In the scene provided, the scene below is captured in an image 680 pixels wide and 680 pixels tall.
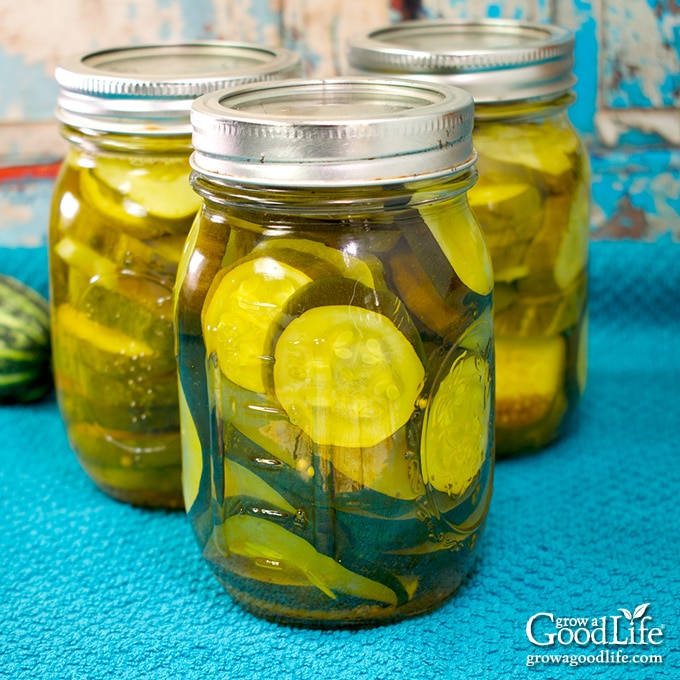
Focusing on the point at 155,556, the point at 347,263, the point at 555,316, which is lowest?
the point at 155,556

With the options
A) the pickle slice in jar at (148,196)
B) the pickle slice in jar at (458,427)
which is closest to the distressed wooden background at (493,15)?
the pickle slice in jar at (148,196)

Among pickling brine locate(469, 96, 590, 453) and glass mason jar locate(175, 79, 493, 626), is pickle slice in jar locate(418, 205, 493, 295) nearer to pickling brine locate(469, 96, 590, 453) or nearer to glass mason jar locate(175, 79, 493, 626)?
glass mason jar locate(175, 79, 493, 626)

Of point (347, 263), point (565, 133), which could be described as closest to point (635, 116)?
point (565, 133)

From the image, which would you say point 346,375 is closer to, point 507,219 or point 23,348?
point 507,219

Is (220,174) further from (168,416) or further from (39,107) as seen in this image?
(39,107)

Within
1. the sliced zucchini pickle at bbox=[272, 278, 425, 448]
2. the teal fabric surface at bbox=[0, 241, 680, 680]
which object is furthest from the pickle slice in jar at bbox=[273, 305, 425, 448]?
the teal fabric surface at bbox=[0, 241, 680, 680]

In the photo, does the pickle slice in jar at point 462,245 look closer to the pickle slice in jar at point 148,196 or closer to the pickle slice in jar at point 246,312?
the pickle slice in jar at point 246,312
